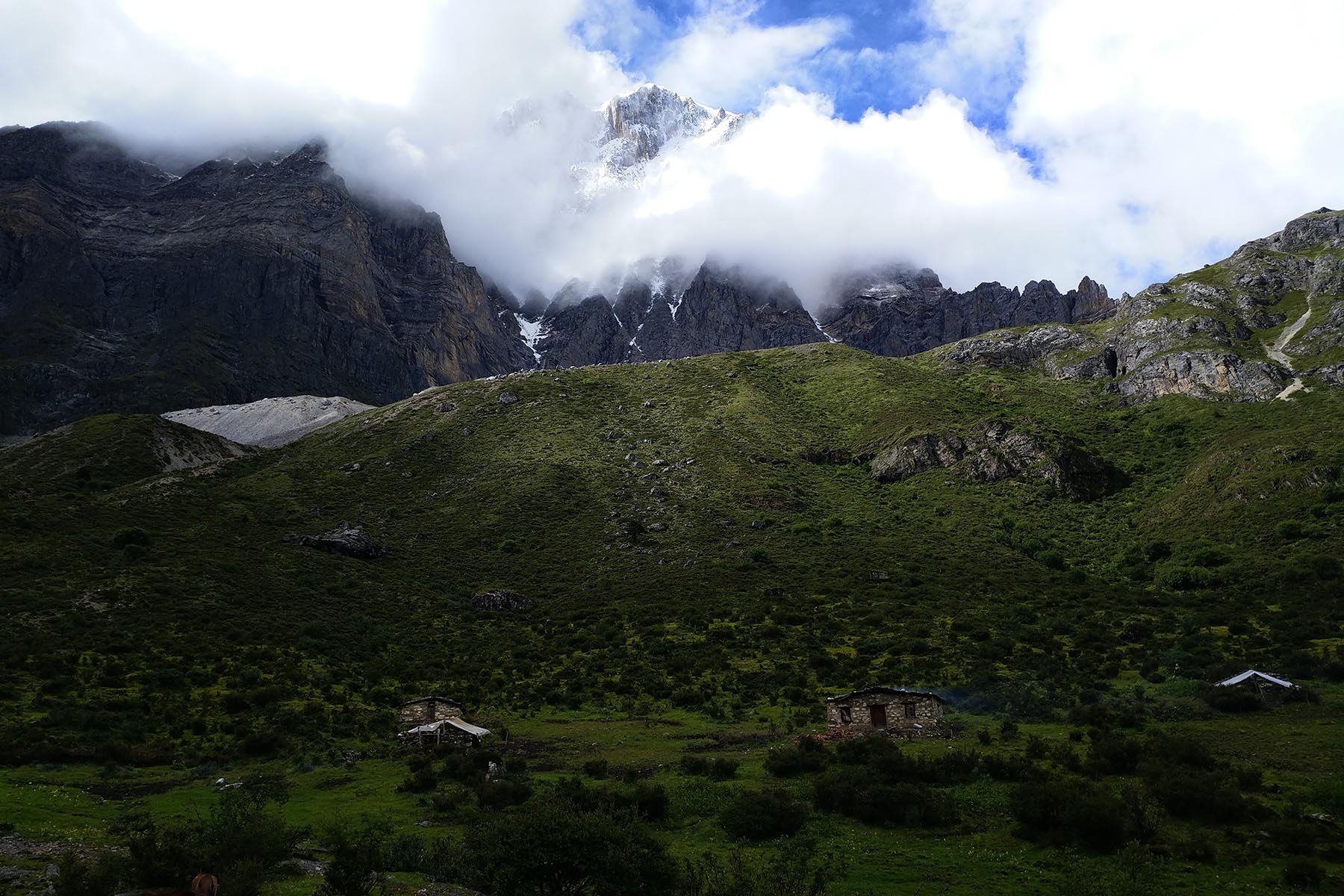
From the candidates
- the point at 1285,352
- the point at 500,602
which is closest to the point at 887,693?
the point at 500,602

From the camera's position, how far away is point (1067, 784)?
26.0 metres

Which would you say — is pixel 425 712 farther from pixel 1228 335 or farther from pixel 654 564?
pixel 1228 335

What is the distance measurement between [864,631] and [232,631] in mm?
44897

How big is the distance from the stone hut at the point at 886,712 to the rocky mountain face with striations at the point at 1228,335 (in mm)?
88635

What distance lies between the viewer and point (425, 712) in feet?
142

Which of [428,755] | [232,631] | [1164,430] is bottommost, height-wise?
[428,755]

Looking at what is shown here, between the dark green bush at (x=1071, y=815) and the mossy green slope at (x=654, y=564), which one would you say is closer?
the dark green bush at (x=1071, y=815)

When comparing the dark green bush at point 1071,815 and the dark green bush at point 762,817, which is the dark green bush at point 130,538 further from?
the dark green bush at point 1071,815

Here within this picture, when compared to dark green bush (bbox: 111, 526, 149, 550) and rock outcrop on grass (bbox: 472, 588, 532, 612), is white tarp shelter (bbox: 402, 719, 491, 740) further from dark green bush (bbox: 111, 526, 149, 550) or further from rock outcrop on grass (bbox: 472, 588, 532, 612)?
dark green bush (bbox: 111, 526, 149, 550)

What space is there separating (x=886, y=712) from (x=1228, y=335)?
349ft

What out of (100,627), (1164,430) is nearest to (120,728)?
(100,627)

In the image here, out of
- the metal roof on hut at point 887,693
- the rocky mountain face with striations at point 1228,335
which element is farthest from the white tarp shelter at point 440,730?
the rocky mountain face with striations at point 1228,335

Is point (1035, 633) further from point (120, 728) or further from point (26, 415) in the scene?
point (26, 415)

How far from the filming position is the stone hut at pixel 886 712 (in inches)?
1529
